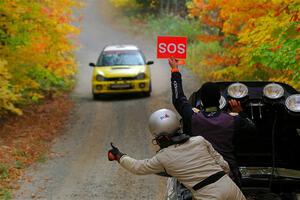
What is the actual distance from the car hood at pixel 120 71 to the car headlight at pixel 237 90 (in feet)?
45.2

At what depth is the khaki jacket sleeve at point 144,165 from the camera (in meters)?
4.61

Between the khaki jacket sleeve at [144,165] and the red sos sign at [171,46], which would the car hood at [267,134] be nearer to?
the red sos sign at [171,46]

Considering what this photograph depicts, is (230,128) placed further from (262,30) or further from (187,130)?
(262,30)

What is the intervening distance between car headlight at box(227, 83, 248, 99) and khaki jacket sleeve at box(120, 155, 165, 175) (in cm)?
238

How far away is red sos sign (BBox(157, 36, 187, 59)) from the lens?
892 centimetres

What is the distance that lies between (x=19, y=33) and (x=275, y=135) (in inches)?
379

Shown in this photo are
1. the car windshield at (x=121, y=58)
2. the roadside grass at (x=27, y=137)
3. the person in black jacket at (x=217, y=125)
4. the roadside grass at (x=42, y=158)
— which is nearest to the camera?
the person in black jacket at (x=217, y=125)

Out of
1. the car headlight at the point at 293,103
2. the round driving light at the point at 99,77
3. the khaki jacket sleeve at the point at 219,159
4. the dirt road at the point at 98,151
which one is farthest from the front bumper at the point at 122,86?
the khaki jacket sleeve at the point at 219,159

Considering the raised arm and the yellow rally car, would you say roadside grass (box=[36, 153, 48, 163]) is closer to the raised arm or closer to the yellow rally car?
the raised arm

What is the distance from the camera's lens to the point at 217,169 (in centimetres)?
457

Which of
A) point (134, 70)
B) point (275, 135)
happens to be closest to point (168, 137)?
point (275, 135)

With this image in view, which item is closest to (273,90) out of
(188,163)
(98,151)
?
(188,163)

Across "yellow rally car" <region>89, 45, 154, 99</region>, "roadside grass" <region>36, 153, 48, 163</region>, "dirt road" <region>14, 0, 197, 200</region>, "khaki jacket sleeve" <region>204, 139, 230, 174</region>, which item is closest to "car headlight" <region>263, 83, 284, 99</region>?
"khaki jacket sleeve" <region>204, 139, 230, 174</region>

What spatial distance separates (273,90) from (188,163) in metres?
2.60
